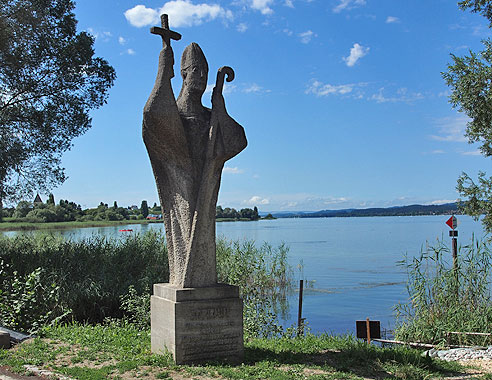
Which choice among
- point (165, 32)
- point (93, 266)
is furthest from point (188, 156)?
point (93, 266)

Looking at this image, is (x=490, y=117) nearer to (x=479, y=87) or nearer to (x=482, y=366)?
(x=479, y=87)

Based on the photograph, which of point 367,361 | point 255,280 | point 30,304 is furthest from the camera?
point 255,280

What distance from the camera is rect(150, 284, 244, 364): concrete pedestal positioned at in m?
6.04

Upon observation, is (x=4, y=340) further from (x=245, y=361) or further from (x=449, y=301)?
(x=449, y=301)

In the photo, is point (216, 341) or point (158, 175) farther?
point (158, 175)

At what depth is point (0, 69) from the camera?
1332cm

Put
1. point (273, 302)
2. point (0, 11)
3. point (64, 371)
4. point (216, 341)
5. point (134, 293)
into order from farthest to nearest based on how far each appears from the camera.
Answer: point (273, 302) < point (0, 11) < point (134, 293) < point (216, 341) < point (64, 371)

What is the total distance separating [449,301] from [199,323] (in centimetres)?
527

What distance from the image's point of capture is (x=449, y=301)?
9.31 meters

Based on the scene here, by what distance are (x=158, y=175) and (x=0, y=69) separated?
8.88 meters

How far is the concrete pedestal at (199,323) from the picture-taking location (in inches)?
238

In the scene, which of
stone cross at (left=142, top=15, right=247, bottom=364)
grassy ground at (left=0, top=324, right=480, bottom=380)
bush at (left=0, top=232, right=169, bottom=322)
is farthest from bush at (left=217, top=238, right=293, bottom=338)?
stone cross at (left=142, top=15, right=247, bottom=364)

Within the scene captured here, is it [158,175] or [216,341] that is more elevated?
[158,175]

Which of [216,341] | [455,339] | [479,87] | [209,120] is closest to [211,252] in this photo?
[216,341]
